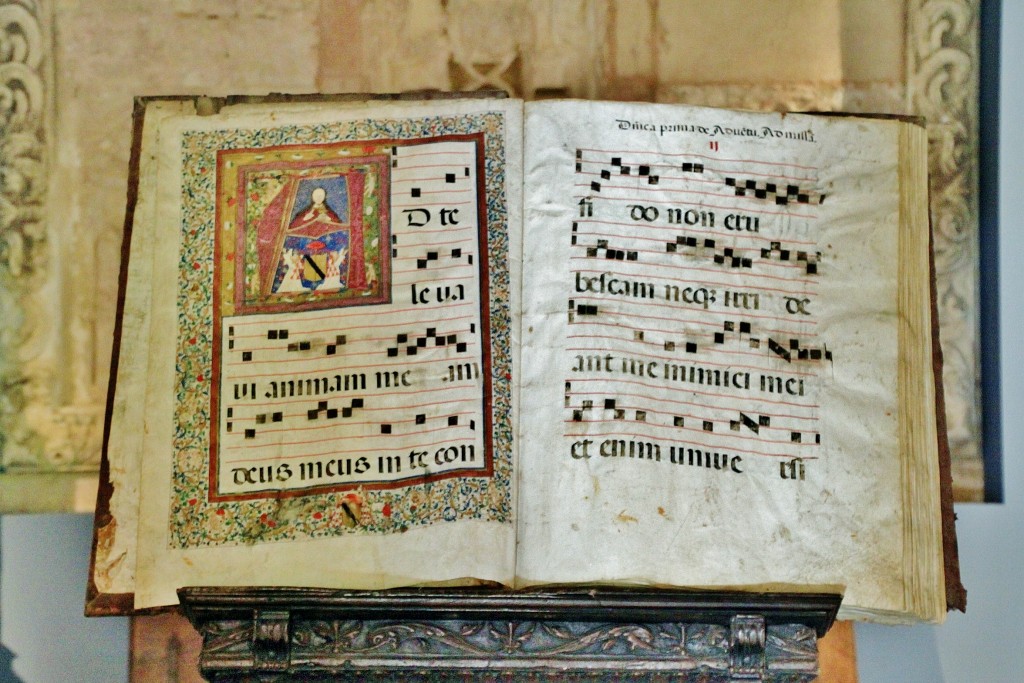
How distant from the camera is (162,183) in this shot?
1.30 meters

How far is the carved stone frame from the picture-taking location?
1.32 metres

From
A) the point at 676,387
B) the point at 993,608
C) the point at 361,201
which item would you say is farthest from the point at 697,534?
the point at 361,201

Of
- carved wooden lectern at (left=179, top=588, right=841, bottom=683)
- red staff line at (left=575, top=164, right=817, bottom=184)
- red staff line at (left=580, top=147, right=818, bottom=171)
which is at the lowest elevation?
carved wooden lectern at (left=179, top=588, right=841, bottom=683)

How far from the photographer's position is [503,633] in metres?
1.20

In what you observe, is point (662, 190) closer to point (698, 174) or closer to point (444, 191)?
point (698, 174)

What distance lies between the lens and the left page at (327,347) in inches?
47.5

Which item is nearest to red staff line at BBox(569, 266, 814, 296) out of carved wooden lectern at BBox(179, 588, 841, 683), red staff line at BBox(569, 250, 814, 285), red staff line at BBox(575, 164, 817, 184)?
red staff line at BBox(569, 250, 814, 285)

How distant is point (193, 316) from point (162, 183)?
0.57 feet

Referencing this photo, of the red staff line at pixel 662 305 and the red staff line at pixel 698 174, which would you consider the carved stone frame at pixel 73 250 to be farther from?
the red staff line at pixel 662 305

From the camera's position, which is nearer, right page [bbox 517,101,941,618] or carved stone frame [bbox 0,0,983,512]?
right page [bbox 517,101,941,618]

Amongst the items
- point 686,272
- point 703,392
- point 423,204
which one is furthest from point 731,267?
point 423,204

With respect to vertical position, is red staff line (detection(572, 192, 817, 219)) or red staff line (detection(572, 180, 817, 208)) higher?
red staff line (detection(572, 180, 817, 208))

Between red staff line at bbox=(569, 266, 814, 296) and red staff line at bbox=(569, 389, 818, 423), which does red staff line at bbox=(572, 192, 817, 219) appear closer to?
red staff line at bbox=(569, 266, 814, 296)

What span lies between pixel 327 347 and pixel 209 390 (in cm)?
15
